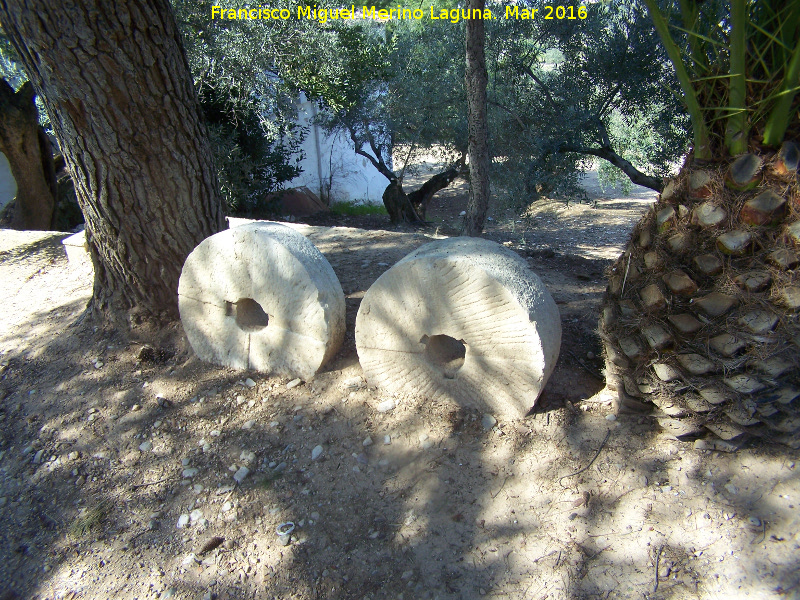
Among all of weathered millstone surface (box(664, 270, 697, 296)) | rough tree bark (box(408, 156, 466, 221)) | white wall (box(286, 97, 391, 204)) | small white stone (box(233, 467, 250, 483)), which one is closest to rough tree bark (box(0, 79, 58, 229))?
white wall (box(286, 97, 391, 204))

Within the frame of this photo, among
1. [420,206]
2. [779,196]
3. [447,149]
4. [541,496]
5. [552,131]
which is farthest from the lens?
[420,206]

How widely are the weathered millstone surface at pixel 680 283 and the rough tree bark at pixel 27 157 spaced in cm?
839

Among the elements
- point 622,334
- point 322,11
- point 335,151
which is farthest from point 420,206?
→ point 622,334

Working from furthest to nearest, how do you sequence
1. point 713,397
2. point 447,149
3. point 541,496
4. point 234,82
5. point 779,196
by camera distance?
point 447,149 < point 234,82 < point 541,496 < point 713,397 < point 779,196

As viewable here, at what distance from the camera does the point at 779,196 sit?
6.64ft

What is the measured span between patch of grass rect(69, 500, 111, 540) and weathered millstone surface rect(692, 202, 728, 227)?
10.1 ft

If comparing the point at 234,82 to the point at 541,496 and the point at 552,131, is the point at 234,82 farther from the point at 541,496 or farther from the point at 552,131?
the point at 541,496

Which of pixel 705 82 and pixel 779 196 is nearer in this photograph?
pixel 779 196

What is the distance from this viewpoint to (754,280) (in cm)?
207

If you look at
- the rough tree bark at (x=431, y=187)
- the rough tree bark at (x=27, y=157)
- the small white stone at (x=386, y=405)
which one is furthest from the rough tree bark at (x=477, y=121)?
the rough tree bark at (x=27, y=157)

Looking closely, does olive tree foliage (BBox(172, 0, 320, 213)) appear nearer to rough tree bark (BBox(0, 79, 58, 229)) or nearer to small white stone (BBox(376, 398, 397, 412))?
rough tree bark (BBox(0, 79, 58, 229))

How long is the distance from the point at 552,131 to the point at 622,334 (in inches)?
195

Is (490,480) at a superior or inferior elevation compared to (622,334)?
inferior

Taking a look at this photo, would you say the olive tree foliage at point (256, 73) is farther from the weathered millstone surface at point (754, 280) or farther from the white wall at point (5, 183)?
the weathered millstone surface at point (754, 280)
